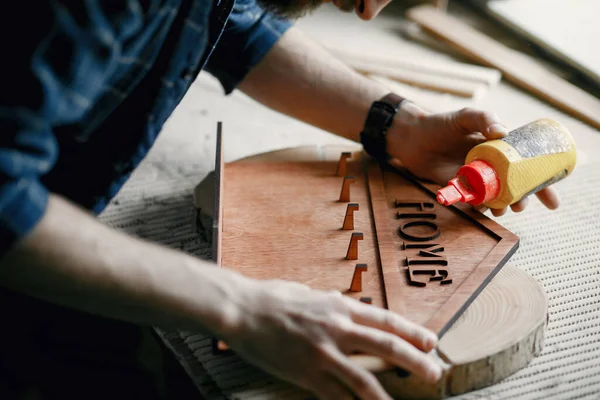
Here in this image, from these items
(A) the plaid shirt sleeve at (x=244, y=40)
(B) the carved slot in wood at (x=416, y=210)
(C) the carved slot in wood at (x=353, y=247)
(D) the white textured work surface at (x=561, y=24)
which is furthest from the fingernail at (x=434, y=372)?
(D) the white textured work surface at (x=561, y=24)

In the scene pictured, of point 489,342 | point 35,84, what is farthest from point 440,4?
point 35,84

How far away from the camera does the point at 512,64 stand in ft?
6.82

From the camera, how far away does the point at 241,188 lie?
4.13 ft

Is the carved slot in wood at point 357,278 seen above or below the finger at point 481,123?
below

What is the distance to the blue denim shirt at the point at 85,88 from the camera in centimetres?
72

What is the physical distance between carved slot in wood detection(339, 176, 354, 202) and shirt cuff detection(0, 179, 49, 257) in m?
0.58

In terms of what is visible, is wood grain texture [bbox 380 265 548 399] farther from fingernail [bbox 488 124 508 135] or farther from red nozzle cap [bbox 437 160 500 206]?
fingernail [bbox 488 124 508 135]

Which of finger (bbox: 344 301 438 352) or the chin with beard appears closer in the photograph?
finger (bbox: 344 301 438 352)

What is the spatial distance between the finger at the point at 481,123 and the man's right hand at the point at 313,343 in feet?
1.51

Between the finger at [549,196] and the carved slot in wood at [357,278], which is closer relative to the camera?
the carved slot in wood at [357,278]

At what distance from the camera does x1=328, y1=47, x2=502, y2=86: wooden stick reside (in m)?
1.99

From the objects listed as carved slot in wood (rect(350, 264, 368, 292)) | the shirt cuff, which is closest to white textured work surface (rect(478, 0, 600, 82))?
carved slot in wood (rect(350, 264, 368, 292))

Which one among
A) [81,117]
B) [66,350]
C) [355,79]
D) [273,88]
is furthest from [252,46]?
[66,350]

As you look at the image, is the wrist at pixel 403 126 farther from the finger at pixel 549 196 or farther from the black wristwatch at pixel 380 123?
the finger at pixel 549 196
